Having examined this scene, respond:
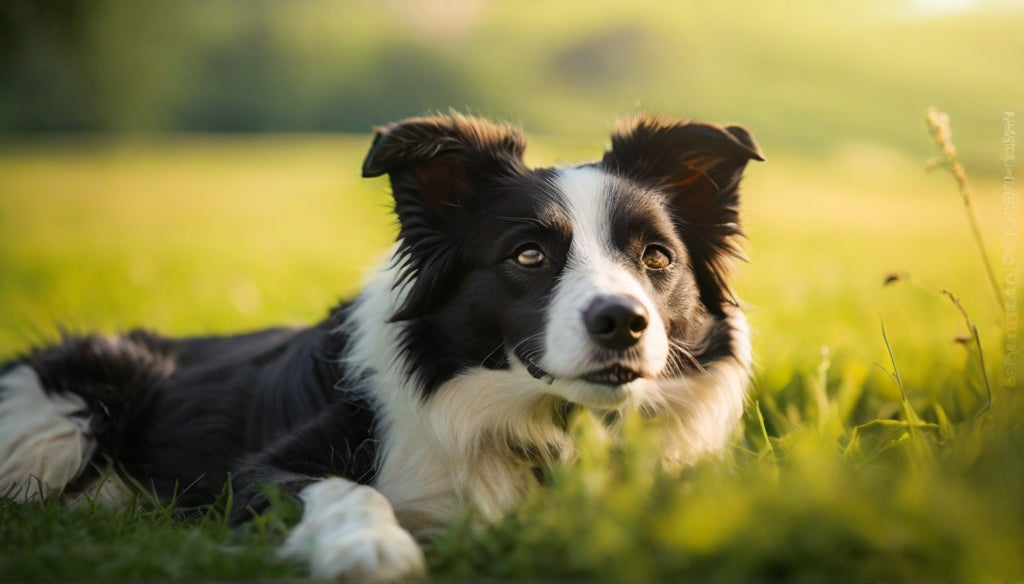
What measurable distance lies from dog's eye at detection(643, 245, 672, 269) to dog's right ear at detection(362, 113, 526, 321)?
0.72m

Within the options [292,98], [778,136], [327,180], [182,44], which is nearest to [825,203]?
[778,136]

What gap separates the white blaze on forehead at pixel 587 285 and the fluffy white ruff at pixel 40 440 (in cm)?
254

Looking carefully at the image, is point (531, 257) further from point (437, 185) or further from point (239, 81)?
point (239, 81)

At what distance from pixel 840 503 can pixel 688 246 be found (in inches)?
68.6

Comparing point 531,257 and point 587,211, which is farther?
point 587,211

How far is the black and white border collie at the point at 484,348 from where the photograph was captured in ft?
10.1

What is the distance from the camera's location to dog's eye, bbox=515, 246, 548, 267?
10.9 ft

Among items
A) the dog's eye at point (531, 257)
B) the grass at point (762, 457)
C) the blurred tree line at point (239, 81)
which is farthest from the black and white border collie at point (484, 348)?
the blurred tree line at point (239, 81)

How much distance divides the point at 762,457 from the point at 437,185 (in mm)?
1772

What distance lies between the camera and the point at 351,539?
2.43 meters

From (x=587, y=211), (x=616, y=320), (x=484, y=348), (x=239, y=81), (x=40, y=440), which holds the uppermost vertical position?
(x=239, y=81)

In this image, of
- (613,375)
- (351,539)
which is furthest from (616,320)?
→ (351,539)

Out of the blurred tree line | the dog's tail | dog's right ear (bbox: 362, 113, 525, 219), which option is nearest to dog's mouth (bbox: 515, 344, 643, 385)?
dog's right ear (bbox: 362, 113, 525, 219)

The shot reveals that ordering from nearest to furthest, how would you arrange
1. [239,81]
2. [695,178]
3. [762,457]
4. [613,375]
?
1. [613,375]
2. [762,457]
3. [695,178]
4. [239,81]
